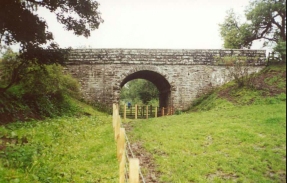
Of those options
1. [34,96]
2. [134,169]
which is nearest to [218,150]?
[134,169]

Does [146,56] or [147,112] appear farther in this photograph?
[147,112]

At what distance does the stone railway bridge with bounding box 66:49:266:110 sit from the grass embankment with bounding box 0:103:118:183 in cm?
871

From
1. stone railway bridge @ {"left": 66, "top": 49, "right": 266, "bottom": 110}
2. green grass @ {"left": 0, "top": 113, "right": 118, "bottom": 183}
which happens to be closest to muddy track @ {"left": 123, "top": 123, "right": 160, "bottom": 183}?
green grass @ {"left": 0, "top": 113, "right": 118, "bottom": 183}

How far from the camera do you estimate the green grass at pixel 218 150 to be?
208 inches

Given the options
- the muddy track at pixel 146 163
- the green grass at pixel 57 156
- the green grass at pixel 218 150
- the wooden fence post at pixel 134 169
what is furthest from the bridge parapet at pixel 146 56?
the wooden fence post at pixel 134 169

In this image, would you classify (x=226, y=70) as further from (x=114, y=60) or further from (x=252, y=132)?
(x=252, y=132)

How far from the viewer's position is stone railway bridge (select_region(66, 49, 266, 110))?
1720cm

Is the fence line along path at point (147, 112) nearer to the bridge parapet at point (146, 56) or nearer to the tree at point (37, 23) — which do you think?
the bridge parapet at point (146, 56)

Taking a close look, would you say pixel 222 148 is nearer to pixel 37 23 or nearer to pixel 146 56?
pixel 37 23

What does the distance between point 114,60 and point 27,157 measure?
12.7 m

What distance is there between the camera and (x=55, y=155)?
5918 mm

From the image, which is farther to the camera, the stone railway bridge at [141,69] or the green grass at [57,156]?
the stone railway bridge at [141,69]

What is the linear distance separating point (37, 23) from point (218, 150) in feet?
22.3

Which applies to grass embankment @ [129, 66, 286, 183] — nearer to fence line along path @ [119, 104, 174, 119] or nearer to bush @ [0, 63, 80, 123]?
bush @ [0, 63, 80, 123]
